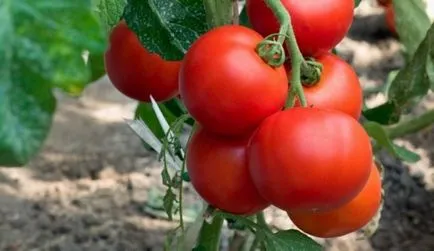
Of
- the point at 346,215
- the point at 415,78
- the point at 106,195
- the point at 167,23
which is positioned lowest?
the point at 106,195

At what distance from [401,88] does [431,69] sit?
0.09 m

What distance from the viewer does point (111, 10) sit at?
0.73 m

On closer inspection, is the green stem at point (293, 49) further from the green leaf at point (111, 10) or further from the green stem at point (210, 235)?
the green stem at point (210, 235)

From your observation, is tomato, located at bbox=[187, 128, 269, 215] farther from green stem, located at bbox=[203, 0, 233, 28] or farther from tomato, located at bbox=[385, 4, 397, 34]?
tomato, located at bbox=[385, 4, 397, 34]

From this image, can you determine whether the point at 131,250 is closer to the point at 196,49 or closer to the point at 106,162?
the point at 106,162

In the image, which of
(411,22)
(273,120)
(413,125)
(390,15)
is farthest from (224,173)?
(390,15)

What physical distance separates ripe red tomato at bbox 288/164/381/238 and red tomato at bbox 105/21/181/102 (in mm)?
167

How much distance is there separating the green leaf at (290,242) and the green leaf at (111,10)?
289mm

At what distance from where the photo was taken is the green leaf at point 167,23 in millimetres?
762

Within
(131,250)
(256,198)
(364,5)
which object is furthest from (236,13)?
(364,5)

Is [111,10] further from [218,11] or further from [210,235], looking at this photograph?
[210,235]

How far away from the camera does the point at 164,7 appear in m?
0.77

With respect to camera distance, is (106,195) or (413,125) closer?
(413,125)

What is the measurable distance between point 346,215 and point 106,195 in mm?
1235
